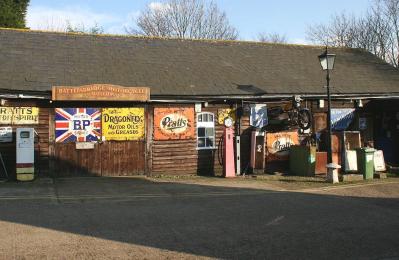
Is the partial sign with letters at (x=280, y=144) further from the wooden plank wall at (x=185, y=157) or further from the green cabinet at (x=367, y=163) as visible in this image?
the green cabinet at (x=367, y=163)

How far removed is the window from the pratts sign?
237cm

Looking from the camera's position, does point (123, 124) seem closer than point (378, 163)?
Yes

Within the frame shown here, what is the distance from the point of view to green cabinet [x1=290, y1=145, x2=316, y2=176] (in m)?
16.4

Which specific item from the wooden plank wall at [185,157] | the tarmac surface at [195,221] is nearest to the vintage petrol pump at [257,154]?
the wooden plank wall at [185,157]

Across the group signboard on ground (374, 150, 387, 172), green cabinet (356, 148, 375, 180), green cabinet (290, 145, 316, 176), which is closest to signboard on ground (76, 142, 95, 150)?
green cabinet (290, 145, 316, 176)

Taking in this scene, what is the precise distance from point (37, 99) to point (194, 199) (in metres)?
6.20

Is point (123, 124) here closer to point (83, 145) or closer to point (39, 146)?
point (83, 145)

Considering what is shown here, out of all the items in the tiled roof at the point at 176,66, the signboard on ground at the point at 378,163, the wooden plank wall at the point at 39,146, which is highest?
the tiled roof at the point at 176,66

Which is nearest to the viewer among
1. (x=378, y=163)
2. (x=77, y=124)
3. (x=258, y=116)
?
(x=77, y=124)

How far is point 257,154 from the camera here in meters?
16.8

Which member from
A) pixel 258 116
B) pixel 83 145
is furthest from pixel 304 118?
pixel 83 145

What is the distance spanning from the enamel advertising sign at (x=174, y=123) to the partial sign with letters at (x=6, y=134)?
449 cm

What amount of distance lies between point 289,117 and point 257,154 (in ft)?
6.27

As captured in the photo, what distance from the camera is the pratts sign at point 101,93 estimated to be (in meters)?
14.3
